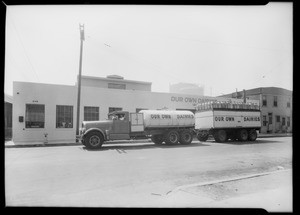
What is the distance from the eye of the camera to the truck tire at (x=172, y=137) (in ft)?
59.0

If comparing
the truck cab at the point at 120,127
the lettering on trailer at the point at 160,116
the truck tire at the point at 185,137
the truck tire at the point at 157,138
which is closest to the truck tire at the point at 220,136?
the truck tire at the point at 185,137

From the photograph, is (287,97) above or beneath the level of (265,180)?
above

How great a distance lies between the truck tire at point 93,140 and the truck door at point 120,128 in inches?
37.3

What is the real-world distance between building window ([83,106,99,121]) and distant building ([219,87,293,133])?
88.8ft

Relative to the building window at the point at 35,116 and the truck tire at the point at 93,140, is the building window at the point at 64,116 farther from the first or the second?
the truck tire at the point at 93,140

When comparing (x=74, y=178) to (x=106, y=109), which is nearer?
(x=74, y=178)

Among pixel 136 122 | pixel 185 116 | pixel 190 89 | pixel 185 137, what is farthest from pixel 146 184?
pixel 190 89

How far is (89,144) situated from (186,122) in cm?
779

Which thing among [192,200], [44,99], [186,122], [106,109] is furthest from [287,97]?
[192,200]

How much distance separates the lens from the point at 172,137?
1823 centimetres

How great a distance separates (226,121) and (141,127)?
8.29 m

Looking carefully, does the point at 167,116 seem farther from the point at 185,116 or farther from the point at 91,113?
the point at 91,113

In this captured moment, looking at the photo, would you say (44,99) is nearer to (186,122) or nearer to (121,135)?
(121,135)
